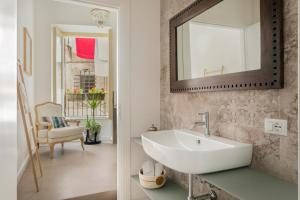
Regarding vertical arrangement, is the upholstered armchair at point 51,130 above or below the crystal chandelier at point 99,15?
below

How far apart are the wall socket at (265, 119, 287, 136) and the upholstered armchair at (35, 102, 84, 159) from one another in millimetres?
3494

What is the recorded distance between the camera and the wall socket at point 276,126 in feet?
3.56

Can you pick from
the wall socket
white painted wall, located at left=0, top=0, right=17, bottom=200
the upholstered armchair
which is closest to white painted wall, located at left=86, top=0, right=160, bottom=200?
white painted wall, located at left=0, top=0, right=17, bottom=200

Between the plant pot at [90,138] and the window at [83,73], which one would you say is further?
the window at [83,73]

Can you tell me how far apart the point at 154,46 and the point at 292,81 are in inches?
59.3

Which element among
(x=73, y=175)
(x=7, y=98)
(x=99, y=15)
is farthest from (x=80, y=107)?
(x=7, y=98)

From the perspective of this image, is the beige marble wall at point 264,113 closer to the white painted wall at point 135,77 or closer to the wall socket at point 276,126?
the wall socket at point 276,126

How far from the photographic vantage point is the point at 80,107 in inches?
202

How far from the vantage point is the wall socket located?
1085mm

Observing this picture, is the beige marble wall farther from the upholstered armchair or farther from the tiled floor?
the upholstered armchair

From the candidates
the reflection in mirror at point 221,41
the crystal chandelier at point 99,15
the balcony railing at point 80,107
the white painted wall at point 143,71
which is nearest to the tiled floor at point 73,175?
the white painted wall at point 143,71

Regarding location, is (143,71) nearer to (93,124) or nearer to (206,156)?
(206,156)

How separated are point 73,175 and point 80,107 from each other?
2437 millimetres

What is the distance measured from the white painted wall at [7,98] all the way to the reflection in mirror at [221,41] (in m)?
1.31
